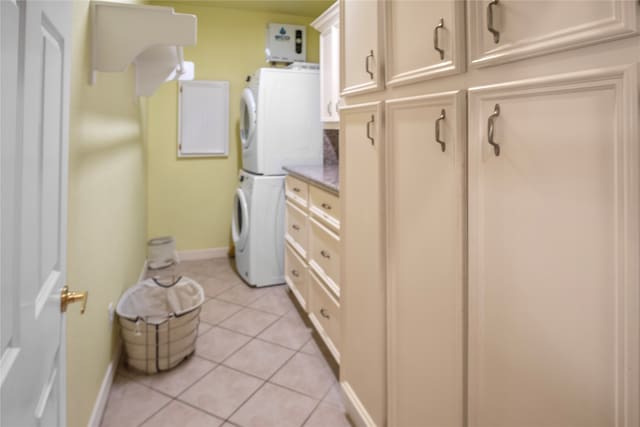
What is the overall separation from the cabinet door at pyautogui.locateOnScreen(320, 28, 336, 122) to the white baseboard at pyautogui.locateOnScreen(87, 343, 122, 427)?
192 centimetres

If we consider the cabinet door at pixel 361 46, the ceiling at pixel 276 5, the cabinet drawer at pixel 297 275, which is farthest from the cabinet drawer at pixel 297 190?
the ceiling at pixel 276 5

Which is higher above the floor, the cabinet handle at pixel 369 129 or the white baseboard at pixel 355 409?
the cabinet handle at pixel 369 129

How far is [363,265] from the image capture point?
4.99 ft

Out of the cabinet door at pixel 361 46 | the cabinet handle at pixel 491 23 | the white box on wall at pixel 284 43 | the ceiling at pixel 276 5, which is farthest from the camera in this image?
the white box on wall at pixel 284 43

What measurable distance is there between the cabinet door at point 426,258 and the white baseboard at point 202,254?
3.15m

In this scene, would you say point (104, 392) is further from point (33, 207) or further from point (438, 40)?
point (438, 40)

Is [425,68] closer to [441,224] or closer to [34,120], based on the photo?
[441,224]

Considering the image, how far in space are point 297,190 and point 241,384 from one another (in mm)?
1306

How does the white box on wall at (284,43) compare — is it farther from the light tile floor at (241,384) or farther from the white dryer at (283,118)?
the light tile floor at (241,384)

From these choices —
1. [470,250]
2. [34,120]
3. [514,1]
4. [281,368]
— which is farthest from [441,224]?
[281,368]

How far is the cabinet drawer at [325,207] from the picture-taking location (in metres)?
1.99

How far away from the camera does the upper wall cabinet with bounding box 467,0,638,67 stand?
61 centimetres

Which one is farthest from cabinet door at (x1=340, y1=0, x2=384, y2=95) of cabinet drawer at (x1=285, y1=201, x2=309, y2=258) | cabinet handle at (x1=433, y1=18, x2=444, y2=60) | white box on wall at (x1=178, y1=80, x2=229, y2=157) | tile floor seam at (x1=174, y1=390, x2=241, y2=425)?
white box on wall at (x1=178, y1=80, x2=229, y2=157)

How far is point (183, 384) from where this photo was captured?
6.56 ft
